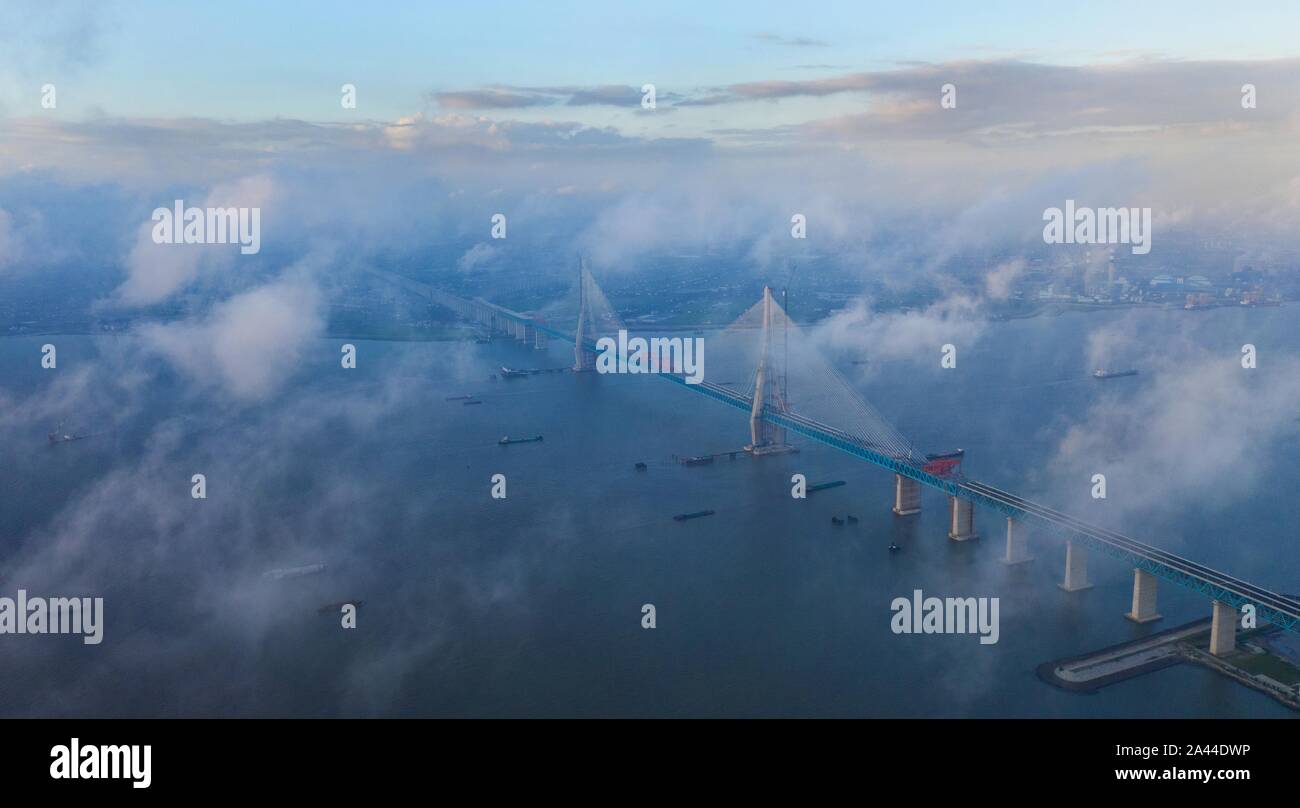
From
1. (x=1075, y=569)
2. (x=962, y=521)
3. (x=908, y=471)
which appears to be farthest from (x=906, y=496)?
(x=1075, y=569)

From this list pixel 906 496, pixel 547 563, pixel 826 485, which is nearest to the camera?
pixel 547 563

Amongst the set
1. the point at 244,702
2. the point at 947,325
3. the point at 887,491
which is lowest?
the point at 244,702

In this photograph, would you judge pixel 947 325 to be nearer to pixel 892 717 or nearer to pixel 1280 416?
pixel 1280 416

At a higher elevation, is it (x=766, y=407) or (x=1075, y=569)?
(x=766, y=407)

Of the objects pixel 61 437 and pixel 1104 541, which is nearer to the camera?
pixel 1104 541

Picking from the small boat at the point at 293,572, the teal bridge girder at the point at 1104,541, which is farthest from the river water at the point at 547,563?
the teal bridge girder at the point at 1104,541

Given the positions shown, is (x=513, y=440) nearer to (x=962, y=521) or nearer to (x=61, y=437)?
(x=61, y=437)

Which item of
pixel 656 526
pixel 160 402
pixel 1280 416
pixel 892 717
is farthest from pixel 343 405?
pixel 1280 416
